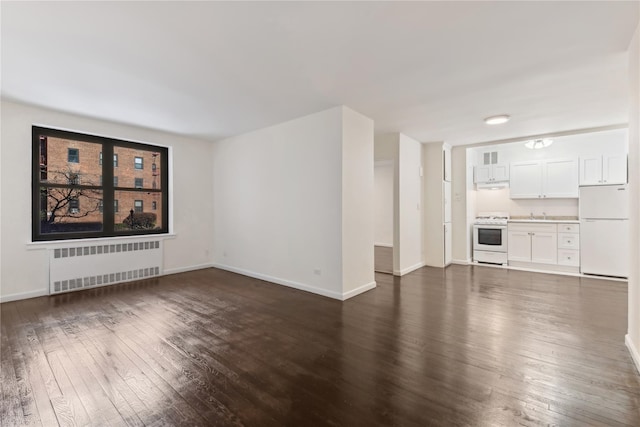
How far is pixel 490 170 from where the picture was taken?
21.3 ft

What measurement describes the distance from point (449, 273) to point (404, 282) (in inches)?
49.5

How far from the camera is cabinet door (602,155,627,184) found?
197 inches

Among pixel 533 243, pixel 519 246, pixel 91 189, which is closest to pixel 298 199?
pixel 91 189

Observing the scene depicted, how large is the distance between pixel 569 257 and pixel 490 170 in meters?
2.27

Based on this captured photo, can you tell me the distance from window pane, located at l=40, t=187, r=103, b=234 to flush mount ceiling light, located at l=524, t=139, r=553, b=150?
Answer: 8160mm

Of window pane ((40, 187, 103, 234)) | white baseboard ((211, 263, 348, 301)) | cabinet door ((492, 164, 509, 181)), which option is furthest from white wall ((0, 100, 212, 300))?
cabinet door ((492, 164, 509, 181))

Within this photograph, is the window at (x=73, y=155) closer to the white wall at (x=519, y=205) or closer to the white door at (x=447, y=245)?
the white door at (x=447, y=245)

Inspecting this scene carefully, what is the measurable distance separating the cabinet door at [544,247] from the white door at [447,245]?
59.0 inches

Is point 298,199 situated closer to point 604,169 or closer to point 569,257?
point 569,257

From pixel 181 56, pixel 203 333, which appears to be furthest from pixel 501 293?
pixel 181 56

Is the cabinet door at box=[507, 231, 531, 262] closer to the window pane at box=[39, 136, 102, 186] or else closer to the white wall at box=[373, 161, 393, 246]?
the white wall at box=[373, 161, 393, 246]

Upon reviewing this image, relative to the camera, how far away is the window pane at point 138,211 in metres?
5.17

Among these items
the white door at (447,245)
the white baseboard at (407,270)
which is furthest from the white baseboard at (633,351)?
the white door at (447,245)

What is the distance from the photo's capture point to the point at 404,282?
4.89m
